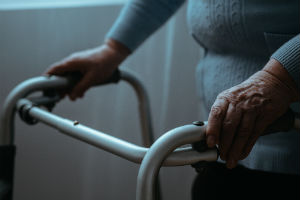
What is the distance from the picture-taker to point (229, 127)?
444mm

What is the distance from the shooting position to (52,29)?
1.21m

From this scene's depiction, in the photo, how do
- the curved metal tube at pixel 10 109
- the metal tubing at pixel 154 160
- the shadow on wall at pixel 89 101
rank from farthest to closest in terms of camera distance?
1. the shadow on wall at pixel 89 101
2. the curved metal tube at pixel 10 109
3. the metal tubing at pixel 154 160

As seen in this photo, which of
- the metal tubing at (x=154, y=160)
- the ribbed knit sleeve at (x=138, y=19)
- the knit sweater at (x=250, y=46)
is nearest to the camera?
the metal tubing at (x=154, y=160)

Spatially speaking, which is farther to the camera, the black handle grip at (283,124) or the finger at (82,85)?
the finger at (82,85)

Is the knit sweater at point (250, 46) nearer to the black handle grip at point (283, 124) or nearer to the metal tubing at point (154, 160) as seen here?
the black handle grip at point (283, 124)

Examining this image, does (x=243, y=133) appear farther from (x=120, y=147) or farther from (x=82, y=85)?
(x=82, y=85)

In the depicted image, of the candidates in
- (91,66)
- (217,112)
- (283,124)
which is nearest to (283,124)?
(283,124)

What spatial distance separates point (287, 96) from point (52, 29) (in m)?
0.91

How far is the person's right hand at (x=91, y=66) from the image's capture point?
806mm

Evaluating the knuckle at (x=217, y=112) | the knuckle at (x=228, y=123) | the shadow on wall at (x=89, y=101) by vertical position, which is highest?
the knuckle at (x=217, y=112)

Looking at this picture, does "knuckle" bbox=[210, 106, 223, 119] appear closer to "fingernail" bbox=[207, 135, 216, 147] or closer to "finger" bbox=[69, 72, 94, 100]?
"fingernail" bbox=[207, 135, 216, 147]

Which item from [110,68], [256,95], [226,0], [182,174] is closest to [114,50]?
[110,68]

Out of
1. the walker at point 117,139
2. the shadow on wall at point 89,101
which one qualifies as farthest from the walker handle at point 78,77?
the shadow on wall at point 89,101

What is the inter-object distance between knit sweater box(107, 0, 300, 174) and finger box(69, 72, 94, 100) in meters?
0.25
